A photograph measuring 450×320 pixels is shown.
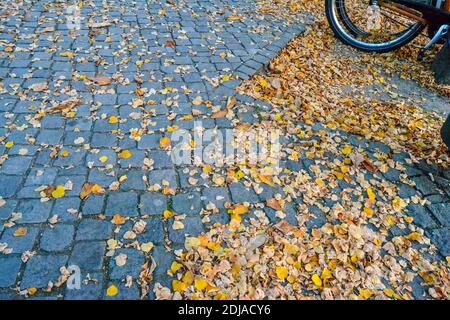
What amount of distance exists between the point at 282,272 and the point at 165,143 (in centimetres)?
173

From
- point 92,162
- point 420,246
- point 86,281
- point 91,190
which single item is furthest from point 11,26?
point 420,246

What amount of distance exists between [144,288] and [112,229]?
1.93ft

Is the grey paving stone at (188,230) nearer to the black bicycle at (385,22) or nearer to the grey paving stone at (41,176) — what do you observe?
the grey paving stone at (41,176)

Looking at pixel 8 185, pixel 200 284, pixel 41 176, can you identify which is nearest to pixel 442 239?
pixel 200 284

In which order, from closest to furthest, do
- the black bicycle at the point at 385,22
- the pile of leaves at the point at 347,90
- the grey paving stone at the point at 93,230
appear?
the grey paving stone at the point at 93,230 < the pile of leaves at the point at 347,90 < the black bicycle at the point at 385,22

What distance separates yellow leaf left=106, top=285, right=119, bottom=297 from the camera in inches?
98.5

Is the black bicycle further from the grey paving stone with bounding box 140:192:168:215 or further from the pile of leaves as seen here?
the grey paving stone with bounding box 140:192:168:215

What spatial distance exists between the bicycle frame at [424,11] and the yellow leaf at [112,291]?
516 cm

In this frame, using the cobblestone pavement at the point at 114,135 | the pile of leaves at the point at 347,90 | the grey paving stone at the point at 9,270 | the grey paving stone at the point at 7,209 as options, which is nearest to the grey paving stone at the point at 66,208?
the cobblestone pavement at the point at 114,135

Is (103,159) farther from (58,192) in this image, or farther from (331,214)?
(331,214)

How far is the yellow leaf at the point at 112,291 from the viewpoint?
2502mm

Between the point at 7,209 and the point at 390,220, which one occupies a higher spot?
the point at 390,220

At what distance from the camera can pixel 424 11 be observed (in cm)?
500
